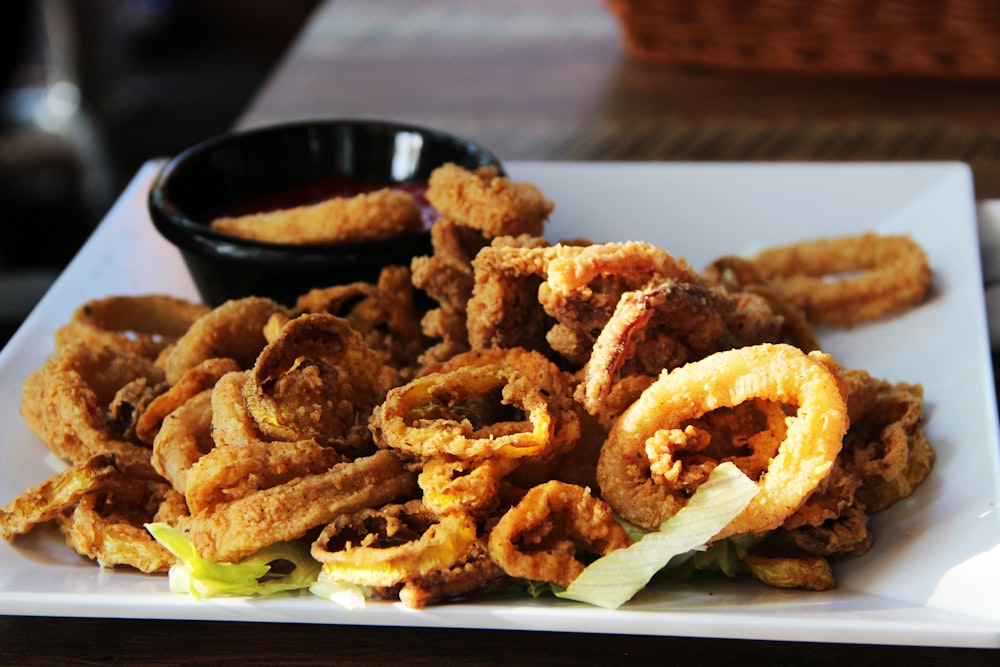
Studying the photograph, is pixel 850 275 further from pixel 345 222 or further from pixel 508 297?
pixel 345 222

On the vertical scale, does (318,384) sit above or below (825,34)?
below

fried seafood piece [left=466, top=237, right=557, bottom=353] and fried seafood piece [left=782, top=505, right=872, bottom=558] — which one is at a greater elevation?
fried seafood piece [left=466, top=237, right=557, bottom=353]

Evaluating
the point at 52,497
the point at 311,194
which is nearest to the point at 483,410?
the point at 52,497

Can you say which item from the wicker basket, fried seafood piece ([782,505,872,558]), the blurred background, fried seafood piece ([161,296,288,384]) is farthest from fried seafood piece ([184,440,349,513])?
the blurred background

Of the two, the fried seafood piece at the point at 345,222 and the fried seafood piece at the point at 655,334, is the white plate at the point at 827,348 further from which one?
the fried seafood piece at the point at 345,222

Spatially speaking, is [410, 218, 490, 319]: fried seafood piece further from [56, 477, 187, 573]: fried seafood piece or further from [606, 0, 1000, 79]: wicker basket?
[606, 0, 1000, 79]: wicker basket
